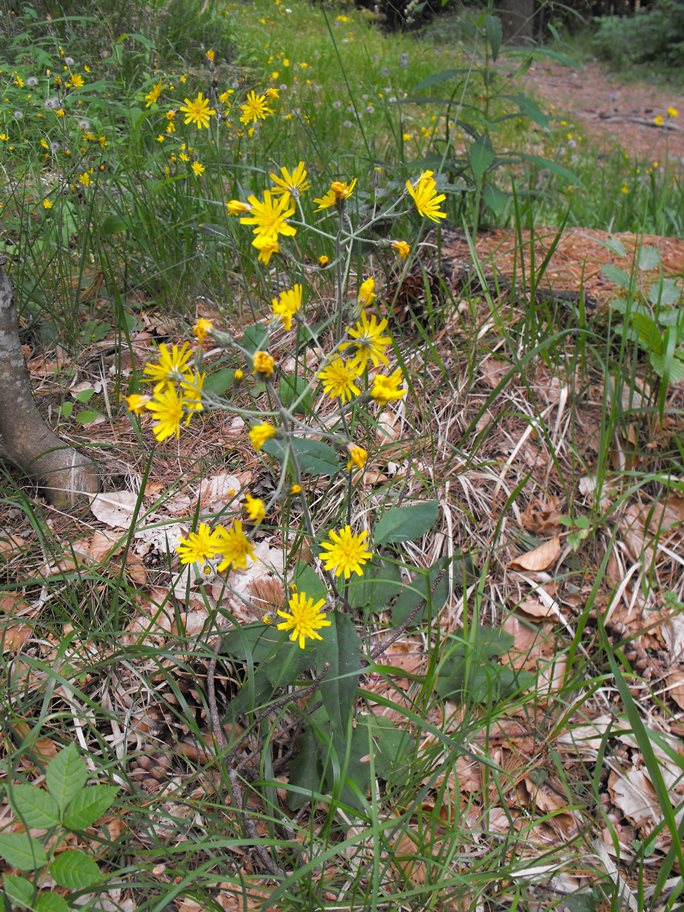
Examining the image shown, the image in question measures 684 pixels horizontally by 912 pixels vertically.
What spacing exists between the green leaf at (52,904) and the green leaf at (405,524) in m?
0.70

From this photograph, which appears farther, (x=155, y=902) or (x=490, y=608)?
(x=490, y=608)

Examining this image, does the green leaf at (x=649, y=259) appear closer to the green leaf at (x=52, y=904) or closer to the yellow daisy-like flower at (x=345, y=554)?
the yellow daisy-like flower at (x=345, y=554)

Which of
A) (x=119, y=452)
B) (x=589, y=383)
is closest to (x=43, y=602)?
(x=119, y=452)

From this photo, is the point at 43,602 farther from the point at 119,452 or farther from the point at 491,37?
the point at 491,37

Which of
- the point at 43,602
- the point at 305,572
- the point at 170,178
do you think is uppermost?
the point at 170,178

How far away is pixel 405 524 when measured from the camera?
1263 mm

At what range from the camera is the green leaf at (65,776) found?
0.96 m

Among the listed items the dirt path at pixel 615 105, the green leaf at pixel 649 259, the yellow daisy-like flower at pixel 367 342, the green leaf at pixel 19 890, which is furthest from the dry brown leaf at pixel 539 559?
the dirt path at pixel 615 105

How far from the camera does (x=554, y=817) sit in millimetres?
1277

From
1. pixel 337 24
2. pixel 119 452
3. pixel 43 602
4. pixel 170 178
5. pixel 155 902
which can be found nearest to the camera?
pixel 155 902

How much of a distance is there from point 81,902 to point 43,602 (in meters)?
0.55

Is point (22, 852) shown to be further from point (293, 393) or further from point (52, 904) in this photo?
point (293, 393)

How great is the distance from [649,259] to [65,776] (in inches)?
74.2

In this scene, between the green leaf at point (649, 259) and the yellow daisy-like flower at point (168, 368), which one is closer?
the yellow daisy-like flower at point (168, 368)
